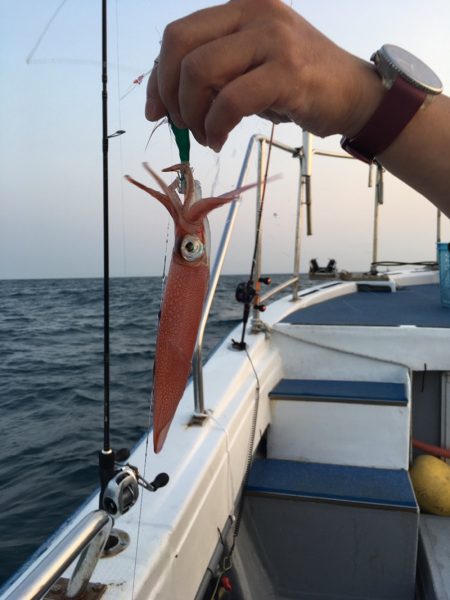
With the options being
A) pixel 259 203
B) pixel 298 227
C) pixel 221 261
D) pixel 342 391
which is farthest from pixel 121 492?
pixel 298 227

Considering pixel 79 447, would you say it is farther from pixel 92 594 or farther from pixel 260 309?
pixel 92 594

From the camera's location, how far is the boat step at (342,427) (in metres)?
2.49

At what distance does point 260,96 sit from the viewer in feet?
2.02

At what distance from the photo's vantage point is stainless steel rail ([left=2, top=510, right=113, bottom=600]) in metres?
0.73

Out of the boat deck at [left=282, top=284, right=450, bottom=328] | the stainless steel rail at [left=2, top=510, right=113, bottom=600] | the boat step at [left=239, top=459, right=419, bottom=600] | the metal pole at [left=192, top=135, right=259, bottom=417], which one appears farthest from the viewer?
the boat deck at [left=282, top=284, right=450, bottom=328]

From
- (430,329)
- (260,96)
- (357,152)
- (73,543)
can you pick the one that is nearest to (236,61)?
(260,96)

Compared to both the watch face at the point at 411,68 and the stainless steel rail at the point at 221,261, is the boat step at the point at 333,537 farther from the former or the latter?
the watch face at the point at 411,68

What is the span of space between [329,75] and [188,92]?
0.62 feet

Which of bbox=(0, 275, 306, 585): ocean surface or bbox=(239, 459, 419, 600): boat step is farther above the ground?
bbox=(239, 459, 419, 600): boat step

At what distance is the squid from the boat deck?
223 cm

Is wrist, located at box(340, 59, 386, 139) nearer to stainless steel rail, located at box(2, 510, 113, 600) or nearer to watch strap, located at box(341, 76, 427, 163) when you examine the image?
watch strap, located at box(341, 76, 427, 163)

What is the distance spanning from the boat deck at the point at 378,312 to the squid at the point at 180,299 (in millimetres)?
2231

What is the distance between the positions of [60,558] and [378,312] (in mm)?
3182

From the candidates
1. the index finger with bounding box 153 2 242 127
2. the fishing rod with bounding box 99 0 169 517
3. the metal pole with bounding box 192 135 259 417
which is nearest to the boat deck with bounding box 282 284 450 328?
the metal pole with bounding box 192 135 259 417
